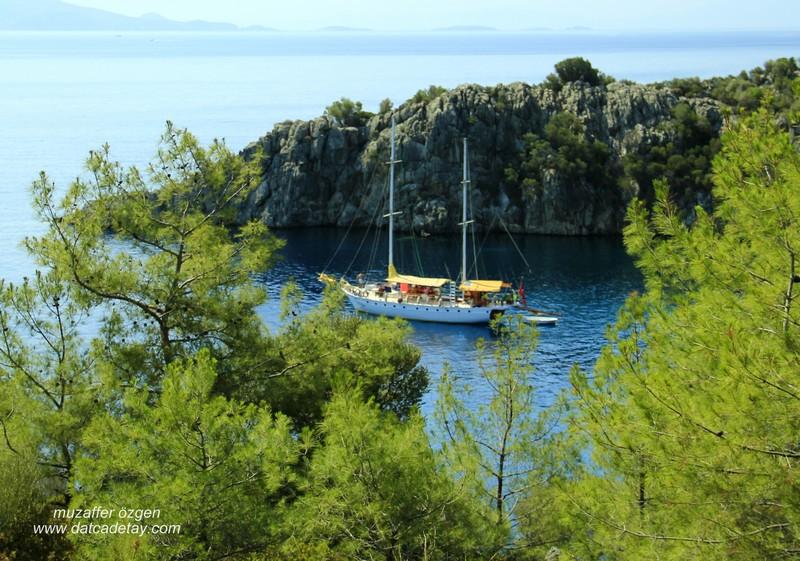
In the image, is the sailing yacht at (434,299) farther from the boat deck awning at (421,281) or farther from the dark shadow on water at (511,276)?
the dark shadow on water at (511,276)

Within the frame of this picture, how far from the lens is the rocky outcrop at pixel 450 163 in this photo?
81.1 m

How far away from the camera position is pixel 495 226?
3182 inches

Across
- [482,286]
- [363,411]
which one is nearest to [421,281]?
[482,286]

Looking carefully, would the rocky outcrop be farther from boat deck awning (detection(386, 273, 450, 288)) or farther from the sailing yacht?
the sailing yacht

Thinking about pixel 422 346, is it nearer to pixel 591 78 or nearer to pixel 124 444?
pixel 124 444

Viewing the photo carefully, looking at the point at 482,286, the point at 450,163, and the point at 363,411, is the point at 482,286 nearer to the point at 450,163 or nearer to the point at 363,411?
the point at 450,163

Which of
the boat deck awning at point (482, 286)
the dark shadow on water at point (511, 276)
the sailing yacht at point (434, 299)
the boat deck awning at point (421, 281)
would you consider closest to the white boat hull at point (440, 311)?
the sailing yacht at point (434, 299)

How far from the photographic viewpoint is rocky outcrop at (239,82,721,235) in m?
81.1

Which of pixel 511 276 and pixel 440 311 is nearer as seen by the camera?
pixel 440 311

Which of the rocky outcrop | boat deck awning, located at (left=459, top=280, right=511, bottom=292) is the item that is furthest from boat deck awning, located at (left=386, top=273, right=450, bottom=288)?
the rocky outcrop

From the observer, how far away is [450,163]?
271 ft

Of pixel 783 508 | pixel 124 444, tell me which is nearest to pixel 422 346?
pixel 124 444

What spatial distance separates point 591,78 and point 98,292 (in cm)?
8098

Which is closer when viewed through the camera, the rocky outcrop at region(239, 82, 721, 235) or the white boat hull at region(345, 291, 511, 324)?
the white boat hull at region(345, 291, 511, 324)
